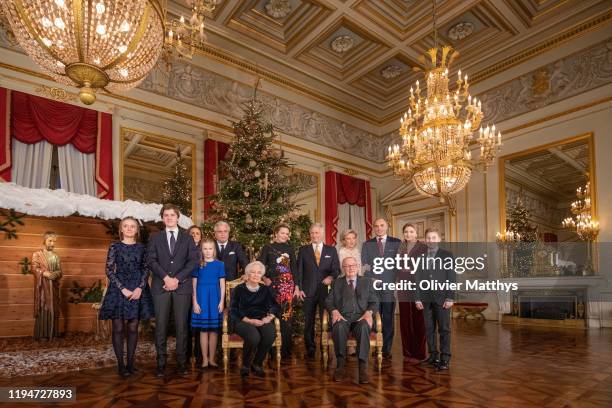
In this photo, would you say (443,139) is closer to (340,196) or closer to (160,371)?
(340,196)

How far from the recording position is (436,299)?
3.76m

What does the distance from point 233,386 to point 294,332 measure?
236 cm

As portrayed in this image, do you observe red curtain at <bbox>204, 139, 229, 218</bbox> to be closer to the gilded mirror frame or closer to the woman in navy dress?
the woman in navy dress

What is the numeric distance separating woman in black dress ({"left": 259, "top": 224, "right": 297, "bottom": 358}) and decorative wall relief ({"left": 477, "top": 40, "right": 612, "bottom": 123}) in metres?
6.31

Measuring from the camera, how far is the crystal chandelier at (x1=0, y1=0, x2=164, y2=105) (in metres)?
2.76

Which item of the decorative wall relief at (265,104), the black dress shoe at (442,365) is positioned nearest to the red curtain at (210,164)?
the decorative wall relief at (265,104)

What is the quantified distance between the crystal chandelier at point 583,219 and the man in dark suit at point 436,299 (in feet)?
14.7

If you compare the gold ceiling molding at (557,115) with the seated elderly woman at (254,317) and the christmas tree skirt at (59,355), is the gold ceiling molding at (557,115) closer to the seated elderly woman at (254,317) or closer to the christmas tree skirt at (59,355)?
the seated elderly woman at (254,317)

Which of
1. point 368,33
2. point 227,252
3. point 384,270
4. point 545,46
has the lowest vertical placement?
point 384,270

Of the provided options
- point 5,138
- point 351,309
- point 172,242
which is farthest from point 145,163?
point 351,309

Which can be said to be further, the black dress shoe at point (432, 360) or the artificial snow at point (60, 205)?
the artificial snow at point (60, 205)

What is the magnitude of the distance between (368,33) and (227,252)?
5.63 m

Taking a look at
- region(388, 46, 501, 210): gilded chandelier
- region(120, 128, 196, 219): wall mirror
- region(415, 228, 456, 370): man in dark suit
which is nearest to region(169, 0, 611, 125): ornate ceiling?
region(388, 46, 501, 210): gilded chandelier

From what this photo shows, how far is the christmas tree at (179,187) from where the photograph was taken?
281 inches
